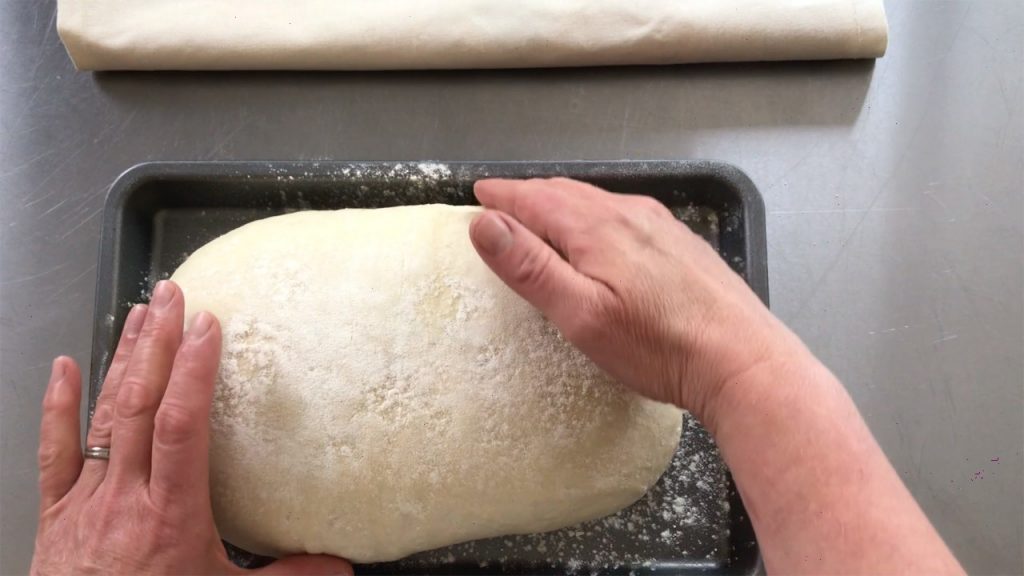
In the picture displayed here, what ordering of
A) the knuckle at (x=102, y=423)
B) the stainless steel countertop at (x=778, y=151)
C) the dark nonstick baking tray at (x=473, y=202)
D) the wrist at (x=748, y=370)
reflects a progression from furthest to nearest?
the stainless steel countertop at (x=778, y=151), the dark nonstick baking tray at (x=473, y=202), the knuckle at (x=102, y=423), the wrist at (x=748, y=370)

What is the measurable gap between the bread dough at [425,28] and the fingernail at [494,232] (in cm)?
64

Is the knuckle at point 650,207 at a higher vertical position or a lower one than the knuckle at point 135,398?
higher

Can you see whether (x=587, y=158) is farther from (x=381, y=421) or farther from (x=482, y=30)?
Result: (x=381, y=421)

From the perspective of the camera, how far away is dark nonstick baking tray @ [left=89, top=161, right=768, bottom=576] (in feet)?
3.56

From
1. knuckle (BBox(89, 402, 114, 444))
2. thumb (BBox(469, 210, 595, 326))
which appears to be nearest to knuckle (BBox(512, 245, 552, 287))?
thumb (BBox(469, 210, 595, 326))

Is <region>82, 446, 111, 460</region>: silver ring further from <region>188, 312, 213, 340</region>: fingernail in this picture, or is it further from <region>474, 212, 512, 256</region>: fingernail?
<region>474, 212, 512, 256</region>: fingernail

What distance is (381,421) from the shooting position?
0.92 m

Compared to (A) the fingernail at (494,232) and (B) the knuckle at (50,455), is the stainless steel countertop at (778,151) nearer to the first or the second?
(B) the knuckle at (50,455)

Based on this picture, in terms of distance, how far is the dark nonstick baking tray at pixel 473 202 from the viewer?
1.09m

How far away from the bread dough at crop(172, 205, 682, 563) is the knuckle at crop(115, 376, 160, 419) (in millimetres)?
80

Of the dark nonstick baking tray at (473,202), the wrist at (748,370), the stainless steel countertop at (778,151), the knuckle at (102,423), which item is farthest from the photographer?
the stainless steel countertop at (778,151)

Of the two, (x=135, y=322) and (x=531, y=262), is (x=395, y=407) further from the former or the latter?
(x=135, y=322)

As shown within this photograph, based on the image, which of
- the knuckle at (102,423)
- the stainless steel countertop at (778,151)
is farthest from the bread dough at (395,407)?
the stainless steel countertop at (778,151)

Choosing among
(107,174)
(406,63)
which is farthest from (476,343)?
(107,174)
